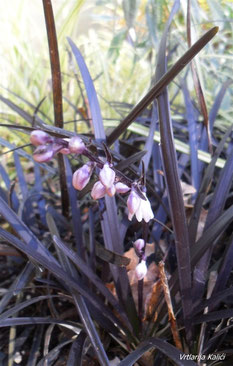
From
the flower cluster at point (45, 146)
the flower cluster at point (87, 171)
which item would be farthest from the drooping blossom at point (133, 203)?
the flower cluster at point (45, 146)

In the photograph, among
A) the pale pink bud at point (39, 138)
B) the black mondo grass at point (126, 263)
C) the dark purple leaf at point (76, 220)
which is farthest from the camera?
the dark purple leaf at point (76, 220)

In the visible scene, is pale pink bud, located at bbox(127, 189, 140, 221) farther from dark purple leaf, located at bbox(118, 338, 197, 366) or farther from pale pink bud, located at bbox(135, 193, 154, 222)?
dark purple leaf, located at bbox(118, 338, 197, 366)

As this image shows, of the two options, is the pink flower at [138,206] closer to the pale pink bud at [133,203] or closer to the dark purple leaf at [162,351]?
the pale pink bud at [133,203]

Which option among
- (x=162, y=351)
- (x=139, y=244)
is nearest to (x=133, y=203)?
(x=139, y=244)

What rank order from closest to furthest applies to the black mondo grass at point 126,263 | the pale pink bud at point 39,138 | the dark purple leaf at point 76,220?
the pale pink bud at point 39,138, the black mondo grass at point 126,263, the dark purple leaf at point 76,220

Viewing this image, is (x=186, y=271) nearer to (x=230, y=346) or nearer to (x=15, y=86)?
(x=230, y=346)

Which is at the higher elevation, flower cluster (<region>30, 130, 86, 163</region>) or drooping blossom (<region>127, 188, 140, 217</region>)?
flower cluster (<region>30, 130, 86, 163</region>)

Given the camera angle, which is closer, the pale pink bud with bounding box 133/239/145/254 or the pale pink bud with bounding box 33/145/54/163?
the pale pink bud with bounding box 33/145/54/163

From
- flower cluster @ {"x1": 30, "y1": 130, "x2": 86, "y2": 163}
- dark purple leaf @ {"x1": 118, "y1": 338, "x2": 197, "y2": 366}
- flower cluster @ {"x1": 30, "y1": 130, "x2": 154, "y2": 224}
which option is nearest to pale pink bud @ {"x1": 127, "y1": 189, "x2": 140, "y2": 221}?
flower cluster @ {"x1": 30, "y1": 130, "x2": 154, "y2": 224}
